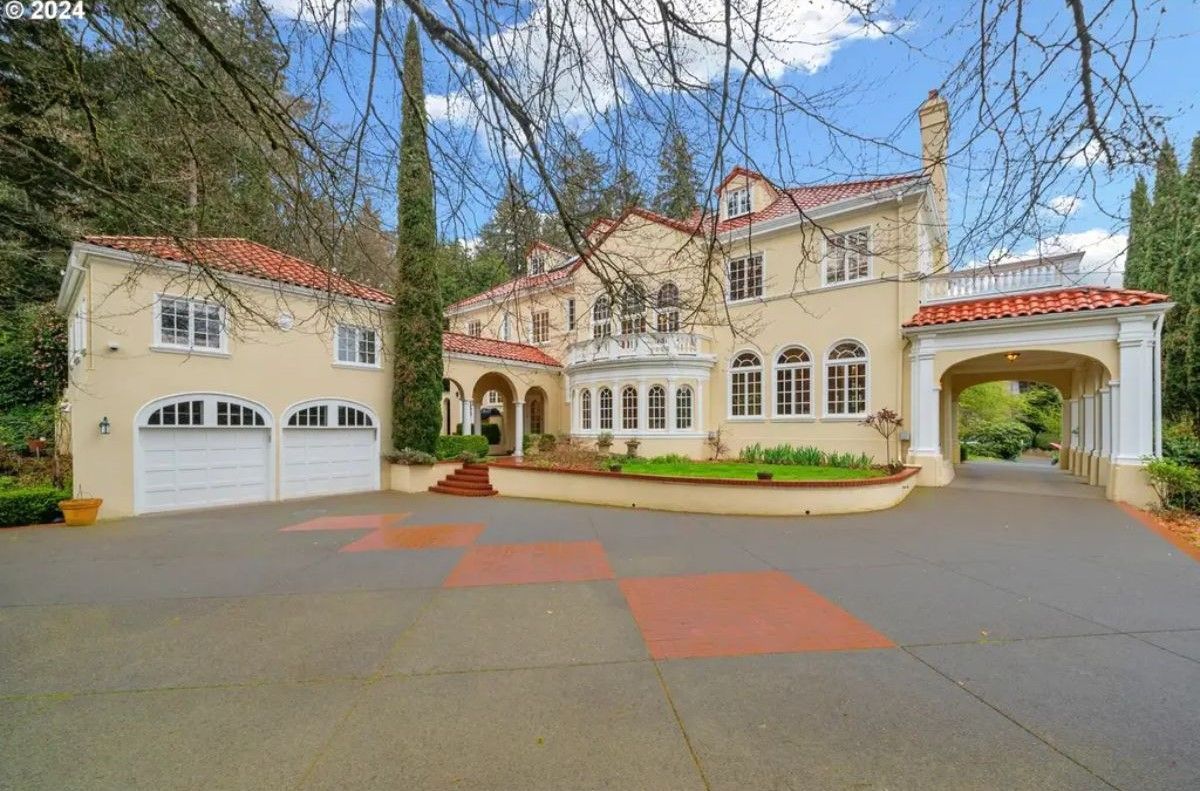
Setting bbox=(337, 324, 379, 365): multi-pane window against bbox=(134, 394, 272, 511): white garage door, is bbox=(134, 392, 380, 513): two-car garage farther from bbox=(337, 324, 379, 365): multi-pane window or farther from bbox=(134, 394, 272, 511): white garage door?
bbox=(337, 324, 379, 365): multi-pane window

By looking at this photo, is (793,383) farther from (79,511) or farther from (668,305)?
(79,511)

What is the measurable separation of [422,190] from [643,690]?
5080 mm

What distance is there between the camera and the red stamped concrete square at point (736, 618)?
13.3 feet

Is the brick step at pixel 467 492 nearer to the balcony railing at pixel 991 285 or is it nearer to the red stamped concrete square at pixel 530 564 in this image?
the red stamped concrete square at pixel 530 564

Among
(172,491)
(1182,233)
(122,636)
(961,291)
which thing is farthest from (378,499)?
(1182,233)

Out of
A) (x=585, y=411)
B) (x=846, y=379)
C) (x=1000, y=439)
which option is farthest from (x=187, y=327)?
(x=1000, y=439)

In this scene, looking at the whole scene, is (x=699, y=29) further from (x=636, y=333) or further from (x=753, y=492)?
(x=753, y=492)

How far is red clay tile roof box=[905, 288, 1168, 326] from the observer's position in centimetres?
1054

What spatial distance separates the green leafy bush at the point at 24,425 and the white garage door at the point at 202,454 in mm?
5763

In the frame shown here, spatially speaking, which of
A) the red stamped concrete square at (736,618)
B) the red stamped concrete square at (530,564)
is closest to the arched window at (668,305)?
the red stamped concrete square at (736,618)

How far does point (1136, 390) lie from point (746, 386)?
9029 millimetres

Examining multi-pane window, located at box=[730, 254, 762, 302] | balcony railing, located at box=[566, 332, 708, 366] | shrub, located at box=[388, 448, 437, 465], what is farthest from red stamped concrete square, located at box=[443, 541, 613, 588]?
multi-pane window, located at box=[730, 254, 762, 302]

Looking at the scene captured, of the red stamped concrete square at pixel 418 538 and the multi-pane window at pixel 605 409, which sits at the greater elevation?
the multi-pane window at pixel 605 409

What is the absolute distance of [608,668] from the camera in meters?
3.70
